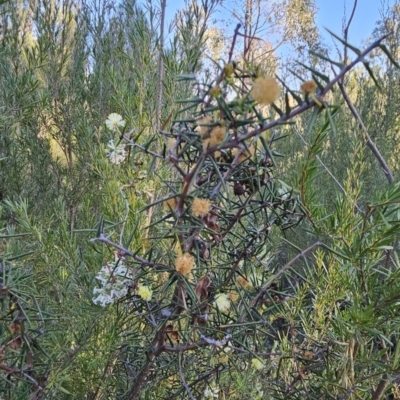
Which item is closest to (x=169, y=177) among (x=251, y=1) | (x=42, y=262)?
(x=42, y=262)

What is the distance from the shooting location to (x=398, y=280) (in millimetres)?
501

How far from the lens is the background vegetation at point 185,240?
0.45m

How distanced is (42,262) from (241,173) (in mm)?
494

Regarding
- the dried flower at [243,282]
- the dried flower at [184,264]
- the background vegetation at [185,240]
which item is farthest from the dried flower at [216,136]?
the dried flower at [243,282]

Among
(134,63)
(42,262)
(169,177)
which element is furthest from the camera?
(134,63)

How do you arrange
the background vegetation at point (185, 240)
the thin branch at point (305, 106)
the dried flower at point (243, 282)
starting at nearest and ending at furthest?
the thin branch at point (305, 106)
the background vegetation at point (185, 240)
the dried flower at point (243, 282)

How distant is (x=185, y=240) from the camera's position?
454 millimetres

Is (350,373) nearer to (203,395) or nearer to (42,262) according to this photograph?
(203,395)

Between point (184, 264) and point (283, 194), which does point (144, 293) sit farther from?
point (283, 194)

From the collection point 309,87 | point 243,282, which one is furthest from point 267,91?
point 243,282

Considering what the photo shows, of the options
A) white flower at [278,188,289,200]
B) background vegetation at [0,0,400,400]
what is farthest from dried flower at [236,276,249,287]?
white flower at [278,188,289,200]

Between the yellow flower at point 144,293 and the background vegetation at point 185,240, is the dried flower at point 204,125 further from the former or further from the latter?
the yellow flower at point 144,293

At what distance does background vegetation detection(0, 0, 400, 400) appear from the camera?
0.45m

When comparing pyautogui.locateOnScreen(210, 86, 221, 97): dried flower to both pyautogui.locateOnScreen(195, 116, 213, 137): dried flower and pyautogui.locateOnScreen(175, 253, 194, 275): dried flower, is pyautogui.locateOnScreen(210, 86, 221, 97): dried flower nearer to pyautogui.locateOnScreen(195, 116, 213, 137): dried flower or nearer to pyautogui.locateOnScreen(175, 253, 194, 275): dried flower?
pyautogui.locateOnScreen(195, 116, 213, 137): dried flower
